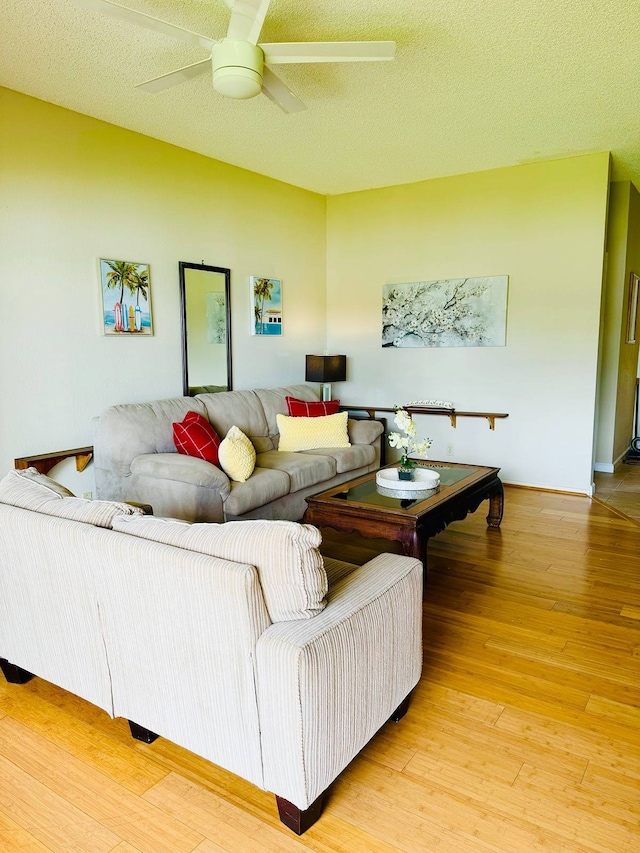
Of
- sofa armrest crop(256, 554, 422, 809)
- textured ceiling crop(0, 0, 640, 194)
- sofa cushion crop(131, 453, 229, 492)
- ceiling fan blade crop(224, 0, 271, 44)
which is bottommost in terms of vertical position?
sofa armrest crop(256, 554, 422, 809)

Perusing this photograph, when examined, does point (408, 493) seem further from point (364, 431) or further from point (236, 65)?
point (236, 65)

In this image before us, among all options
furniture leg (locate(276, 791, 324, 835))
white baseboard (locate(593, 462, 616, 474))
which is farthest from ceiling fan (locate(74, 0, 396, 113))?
white baseboard (locate(593, 462, 616, 474))

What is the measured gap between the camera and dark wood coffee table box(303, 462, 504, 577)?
2.91 meters

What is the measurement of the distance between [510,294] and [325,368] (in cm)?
184

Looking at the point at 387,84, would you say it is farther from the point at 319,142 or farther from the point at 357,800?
the point at 357,800

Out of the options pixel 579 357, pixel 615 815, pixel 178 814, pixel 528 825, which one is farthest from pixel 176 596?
pixel 579 357

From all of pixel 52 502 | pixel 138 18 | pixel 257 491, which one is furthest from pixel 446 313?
pixel 52 502

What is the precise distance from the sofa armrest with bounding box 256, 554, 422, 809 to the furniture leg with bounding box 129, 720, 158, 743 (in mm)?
569

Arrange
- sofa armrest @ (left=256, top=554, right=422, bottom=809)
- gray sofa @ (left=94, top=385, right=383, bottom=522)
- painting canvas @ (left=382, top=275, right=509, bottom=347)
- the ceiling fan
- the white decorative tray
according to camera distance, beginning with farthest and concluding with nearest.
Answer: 1. painting canvas @ (left=382, top=275, right=509, bottom=347)
2. gray sofa @ (left=94, top=385, right=383, bottom=522)
3. the white decorative tray
4. the ceiling fan
5. sofa armrest @ (left=256, top=554, right=422, bottom=809)

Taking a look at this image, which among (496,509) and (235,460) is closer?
(235,460)

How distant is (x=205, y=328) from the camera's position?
188 inches

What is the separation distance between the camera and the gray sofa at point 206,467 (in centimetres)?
338

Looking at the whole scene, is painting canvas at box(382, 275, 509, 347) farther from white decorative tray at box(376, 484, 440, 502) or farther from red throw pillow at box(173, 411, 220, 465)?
red throw pillow at box(173, 411, 220, 465)

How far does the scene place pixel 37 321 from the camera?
360 centimetres
